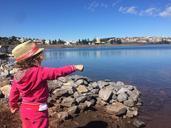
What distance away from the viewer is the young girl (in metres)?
5.36

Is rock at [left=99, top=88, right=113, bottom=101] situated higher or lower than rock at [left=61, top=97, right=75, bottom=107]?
lower

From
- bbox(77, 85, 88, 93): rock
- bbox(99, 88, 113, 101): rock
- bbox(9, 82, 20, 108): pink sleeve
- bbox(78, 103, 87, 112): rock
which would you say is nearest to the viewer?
bbox(9, 82, 20, 108): pink sleeve

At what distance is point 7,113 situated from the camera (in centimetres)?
1015

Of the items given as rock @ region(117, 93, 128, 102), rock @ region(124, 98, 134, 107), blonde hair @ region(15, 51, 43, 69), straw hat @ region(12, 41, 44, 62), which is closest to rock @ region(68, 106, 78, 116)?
rock @ region(117, 93, 128, 102)

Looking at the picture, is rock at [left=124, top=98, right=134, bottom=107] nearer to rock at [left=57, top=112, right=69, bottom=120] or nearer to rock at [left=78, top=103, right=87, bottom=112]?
rock at [left=78, top=103, right=87, bottom=112]

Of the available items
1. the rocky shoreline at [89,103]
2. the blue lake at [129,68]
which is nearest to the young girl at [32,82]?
the rocky shoreline at [89,103]

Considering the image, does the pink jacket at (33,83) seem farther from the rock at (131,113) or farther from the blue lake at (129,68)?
the blue lake at (129,68)

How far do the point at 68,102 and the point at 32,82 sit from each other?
5.88 metres

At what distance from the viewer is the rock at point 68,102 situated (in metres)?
11.2

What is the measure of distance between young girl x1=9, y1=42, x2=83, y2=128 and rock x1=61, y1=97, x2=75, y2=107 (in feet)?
17.9

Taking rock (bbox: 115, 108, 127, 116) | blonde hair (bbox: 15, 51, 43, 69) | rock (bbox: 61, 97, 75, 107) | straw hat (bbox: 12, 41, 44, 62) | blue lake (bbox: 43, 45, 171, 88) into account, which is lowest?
blue lake (bbox: 43, 45, 171, 88)

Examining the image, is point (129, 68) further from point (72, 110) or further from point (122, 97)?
point (72, 110)

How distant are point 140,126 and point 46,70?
6322 mm

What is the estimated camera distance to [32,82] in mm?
5477
